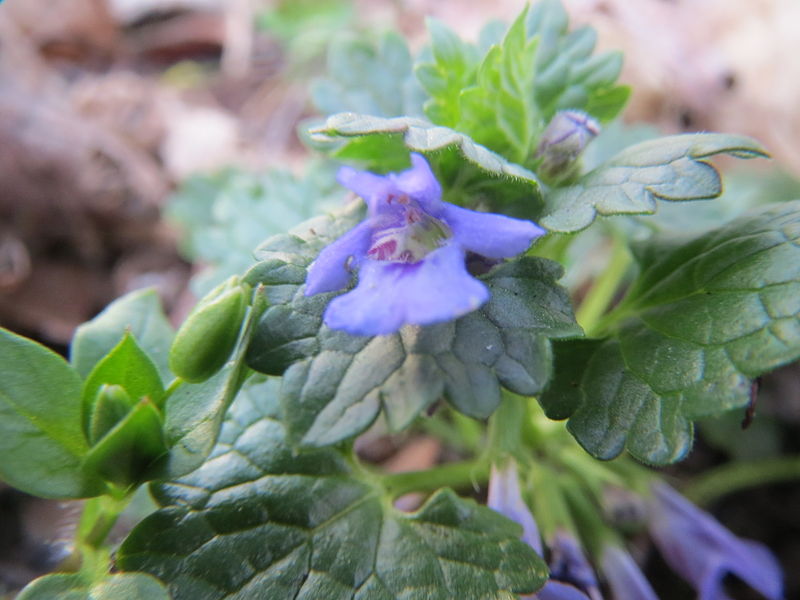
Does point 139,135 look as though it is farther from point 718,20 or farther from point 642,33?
point 718,20

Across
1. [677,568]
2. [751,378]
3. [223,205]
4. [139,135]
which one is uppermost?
[751,378]

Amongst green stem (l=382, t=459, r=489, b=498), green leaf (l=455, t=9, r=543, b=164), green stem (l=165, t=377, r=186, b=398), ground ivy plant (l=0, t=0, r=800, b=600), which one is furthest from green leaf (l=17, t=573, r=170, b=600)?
green leaf (l=455, t=9, r=543, b=164)

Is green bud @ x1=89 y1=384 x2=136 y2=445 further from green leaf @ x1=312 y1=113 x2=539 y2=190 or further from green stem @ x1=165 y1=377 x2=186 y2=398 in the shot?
green leaf @ x1=312 y1=113 x2=539 y2=190

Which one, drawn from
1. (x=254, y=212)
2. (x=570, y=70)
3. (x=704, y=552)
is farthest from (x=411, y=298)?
(x=254, y=212)

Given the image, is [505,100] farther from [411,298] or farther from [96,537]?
[96,537]

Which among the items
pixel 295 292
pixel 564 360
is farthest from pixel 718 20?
pixel 295 292
